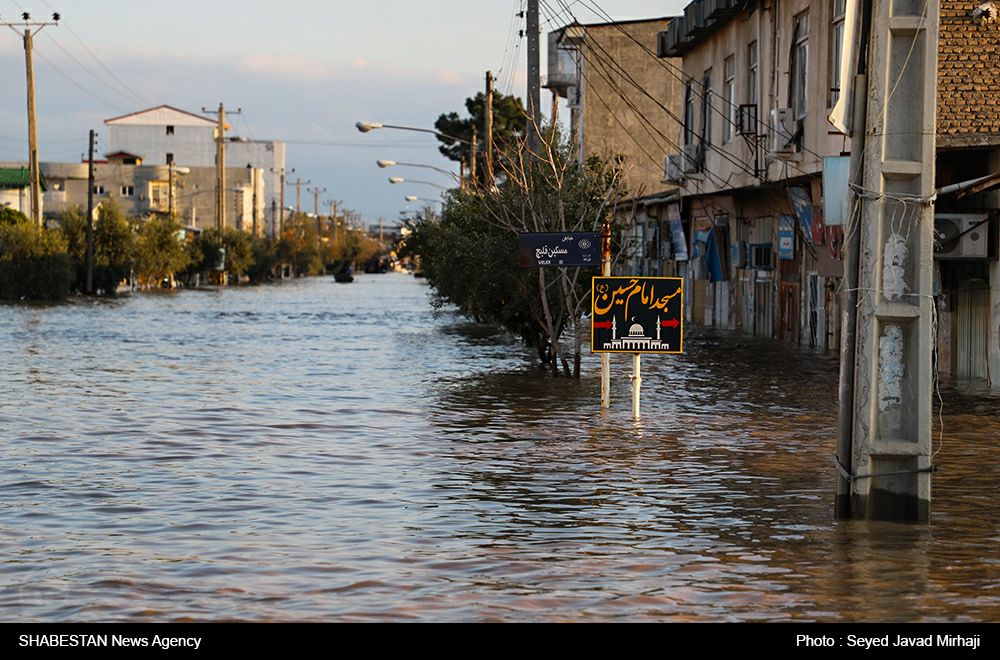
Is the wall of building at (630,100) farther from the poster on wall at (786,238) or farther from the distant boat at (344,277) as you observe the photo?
the distant boat at (344,277)

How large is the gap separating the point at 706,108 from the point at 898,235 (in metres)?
30.9

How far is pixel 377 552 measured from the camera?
33.2 ft

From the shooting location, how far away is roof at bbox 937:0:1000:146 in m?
22.4

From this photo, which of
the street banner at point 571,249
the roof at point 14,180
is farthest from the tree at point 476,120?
the street banner at point 571,249

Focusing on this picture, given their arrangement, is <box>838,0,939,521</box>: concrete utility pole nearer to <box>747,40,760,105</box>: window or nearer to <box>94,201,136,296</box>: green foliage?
<box>747,40,760,105</box>: window

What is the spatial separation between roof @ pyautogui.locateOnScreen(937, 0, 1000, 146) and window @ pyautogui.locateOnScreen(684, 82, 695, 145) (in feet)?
62.6

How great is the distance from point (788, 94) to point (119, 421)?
56.9 feet

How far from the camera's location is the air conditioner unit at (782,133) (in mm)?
30406

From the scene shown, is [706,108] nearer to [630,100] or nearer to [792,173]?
[792,173]

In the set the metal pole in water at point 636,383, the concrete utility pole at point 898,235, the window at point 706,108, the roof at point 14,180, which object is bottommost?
the metal pole in water at point 636,383

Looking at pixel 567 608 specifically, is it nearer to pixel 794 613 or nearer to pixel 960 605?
pixel 794 613

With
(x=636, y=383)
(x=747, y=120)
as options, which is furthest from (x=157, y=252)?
(x=636, y=383)

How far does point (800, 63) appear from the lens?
3136cm

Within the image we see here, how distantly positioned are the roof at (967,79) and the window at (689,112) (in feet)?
62.6
